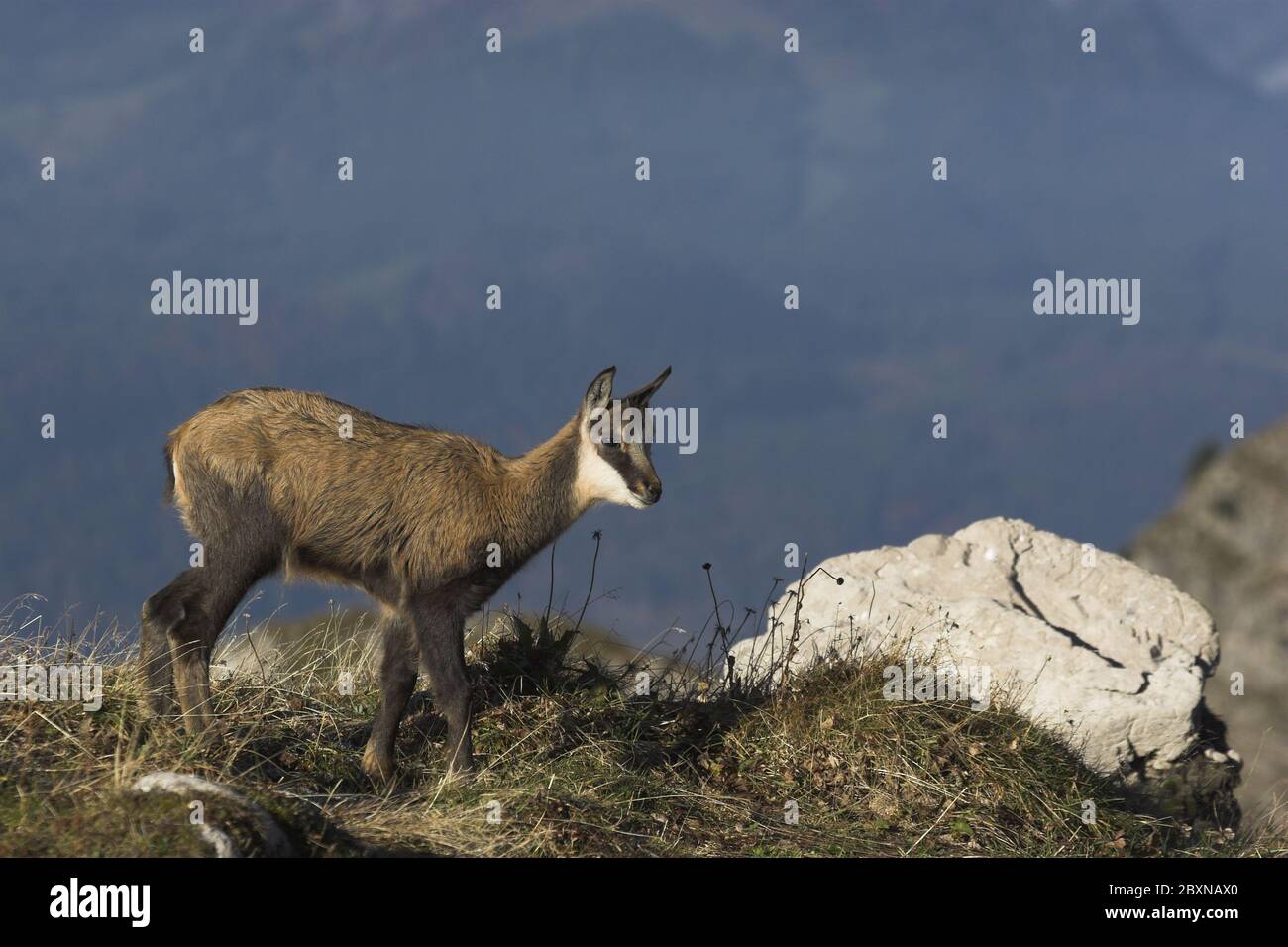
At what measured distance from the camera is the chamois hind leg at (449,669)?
824 centimetres

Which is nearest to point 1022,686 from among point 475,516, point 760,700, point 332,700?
point 760,700

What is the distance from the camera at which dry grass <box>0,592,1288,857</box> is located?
7.32 metres

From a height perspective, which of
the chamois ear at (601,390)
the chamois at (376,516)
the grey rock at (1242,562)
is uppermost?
the chamois ear at (601,390)

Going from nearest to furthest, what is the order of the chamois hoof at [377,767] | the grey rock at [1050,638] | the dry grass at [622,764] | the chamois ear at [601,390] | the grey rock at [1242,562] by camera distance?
the dry grass at [622,764] → the chamois hoof at [377,767] → the chamois ear at [601,390] → the grey rock at [1050,638] → the grey rock at [1242,562]

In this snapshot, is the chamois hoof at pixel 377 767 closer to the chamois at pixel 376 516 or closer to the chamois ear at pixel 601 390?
the chamois at pixel 376 516

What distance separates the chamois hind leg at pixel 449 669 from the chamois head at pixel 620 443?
135 cm

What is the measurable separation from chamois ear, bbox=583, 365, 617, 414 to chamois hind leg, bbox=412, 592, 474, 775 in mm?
1615

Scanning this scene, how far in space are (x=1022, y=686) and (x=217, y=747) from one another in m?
5.75

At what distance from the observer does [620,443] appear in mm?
8883

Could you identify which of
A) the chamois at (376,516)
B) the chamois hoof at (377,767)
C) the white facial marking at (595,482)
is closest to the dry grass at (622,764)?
the chamois hoof at (377,767)

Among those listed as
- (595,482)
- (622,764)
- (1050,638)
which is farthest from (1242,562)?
(622,764)
